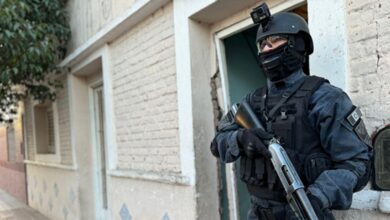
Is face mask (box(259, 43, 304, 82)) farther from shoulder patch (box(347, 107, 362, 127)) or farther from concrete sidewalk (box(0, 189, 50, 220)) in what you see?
concrete sidewalk (box(0, 189, 50, 220))

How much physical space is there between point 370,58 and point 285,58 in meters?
0.54

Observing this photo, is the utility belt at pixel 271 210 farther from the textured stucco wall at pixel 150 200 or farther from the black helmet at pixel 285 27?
the textured stucco wall at pixel 150 200

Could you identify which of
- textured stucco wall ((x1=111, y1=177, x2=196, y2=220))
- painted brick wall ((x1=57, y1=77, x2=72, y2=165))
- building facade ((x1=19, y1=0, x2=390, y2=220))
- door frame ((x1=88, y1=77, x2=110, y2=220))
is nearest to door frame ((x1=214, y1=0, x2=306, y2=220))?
building facade ((x1=19, y1=0, x2=390, y2=220))

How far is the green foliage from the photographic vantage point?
5.77 metres

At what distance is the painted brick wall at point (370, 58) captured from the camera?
2.10 metres

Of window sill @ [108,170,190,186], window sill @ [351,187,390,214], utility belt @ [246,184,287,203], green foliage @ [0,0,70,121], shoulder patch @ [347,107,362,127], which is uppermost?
green foliage @ [0,0,70,121]

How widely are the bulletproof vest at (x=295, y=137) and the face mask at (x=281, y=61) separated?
0.08 metres

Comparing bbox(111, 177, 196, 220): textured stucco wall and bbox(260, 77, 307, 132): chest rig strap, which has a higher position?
bbox(260, 77, 307, 132): chest rig strap

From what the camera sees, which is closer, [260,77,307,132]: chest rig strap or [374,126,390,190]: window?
[260,77,307,132]: chest rig strap

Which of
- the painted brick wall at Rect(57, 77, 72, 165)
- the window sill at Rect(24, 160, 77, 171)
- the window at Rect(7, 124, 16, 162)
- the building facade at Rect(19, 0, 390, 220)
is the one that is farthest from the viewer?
the window at Rect(7, 124, 16, 162)

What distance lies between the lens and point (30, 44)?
20.1 ft

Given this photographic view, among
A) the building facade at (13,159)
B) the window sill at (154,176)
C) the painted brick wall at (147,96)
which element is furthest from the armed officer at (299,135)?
the building facade at (13,159)

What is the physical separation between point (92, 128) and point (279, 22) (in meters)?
5.80

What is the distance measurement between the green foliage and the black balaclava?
4601mm
